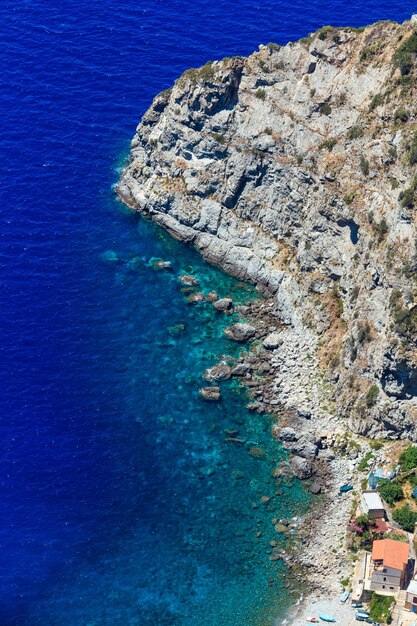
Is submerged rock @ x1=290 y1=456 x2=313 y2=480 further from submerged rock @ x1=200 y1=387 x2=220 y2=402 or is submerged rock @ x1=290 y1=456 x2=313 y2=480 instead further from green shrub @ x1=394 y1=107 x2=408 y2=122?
green shrub @ x1=394 y1=107 x2=408 y2=122

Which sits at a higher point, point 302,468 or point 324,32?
point 324,32

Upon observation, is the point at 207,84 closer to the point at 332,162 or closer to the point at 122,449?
the point at 332,162

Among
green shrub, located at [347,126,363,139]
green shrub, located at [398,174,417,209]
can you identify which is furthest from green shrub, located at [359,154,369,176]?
green shrub, located at [398,174,417,209]

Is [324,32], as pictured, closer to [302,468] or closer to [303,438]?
[303,438]

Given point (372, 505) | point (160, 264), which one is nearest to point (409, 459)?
point (372, 505)

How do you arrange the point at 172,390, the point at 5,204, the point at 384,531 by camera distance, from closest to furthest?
the point at 384,531, the point at 172,390, the point at 5,204

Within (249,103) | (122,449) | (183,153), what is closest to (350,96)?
(249,103)
